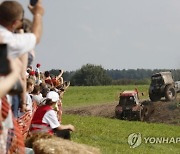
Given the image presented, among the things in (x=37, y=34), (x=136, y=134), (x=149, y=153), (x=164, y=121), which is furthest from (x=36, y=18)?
(x=164, y=121)

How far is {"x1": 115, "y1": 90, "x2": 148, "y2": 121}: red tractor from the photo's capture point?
27.0m

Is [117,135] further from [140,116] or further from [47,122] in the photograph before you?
[47,122]

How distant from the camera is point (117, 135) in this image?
17500mm

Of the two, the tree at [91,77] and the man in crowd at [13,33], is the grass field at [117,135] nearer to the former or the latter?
the man in crowd at [13,33]

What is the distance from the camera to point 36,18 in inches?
185

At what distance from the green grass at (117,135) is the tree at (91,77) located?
62806 millimetres

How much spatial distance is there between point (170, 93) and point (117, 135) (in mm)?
15114

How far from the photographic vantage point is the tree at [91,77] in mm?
85062

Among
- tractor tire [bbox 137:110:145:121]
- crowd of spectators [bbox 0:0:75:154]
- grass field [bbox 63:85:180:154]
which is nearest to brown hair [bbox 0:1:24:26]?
crowd of spectators [bbox 0:0:75:154]

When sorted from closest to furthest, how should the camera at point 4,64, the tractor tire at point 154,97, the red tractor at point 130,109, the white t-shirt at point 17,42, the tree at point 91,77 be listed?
1. the camera at point 4,64
2. the white t-shirt at point 17,42
3. the red tractor at point 130,109
4. the tractor tire at point 154,97
5. the tree at point 91,77

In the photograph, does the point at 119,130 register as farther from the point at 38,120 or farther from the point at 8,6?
the point at 8,6

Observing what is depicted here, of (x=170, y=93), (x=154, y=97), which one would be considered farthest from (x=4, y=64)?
(x=154, y=97)

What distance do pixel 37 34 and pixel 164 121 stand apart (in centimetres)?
2276

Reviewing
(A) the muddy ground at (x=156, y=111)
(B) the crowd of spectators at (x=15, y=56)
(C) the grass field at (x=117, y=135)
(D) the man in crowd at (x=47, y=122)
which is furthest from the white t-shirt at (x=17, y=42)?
(A) the muddy ground at (x=156, y=111)
